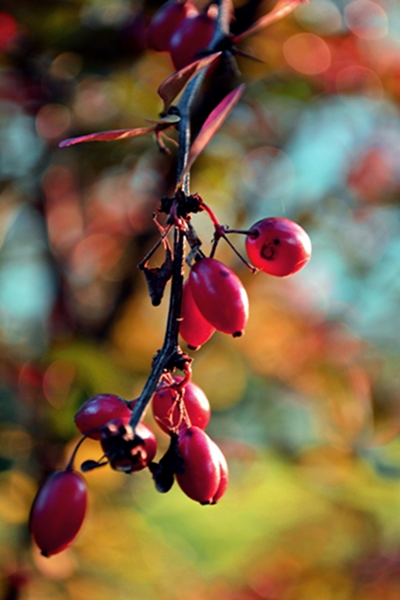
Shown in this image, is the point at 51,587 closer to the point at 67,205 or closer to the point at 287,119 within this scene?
the point at 67,205

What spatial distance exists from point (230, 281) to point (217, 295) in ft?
0.10

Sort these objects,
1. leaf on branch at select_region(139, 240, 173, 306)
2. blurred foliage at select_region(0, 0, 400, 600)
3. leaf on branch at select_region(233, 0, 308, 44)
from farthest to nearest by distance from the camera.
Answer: blurred foliage at select_region(0, 0, 400, 600) < leaf on branch at select_region(233, 0, 308, 44) < leaf on branch at select_region(139, 240, 173, 306)

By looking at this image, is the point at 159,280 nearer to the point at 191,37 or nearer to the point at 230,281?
the point at 230,281

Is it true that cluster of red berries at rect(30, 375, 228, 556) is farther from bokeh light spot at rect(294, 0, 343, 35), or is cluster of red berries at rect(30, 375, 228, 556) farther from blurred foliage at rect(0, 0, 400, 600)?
bokeh light spot at rect(294, 0, 343, 35)

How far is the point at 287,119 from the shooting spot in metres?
2.79

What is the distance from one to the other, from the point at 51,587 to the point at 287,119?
226cm

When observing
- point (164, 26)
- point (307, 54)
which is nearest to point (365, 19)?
point (307, 54)

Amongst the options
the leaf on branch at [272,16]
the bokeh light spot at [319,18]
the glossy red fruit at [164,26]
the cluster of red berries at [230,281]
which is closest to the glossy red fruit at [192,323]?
the cluster of red berries at [230,281]

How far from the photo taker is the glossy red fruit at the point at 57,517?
786 millimetres

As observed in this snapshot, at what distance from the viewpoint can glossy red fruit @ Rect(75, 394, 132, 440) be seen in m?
0.70

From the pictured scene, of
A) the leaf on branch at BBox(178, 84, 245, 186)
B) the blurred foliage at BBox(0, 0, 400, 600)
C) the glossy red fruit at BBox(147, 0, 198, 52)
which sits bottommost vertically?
the blurred foliage at BBox(0, 0, 400, 600)

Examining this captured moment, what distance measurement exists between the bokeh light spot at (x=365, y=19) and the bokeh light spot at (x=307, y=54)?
0.15 metres

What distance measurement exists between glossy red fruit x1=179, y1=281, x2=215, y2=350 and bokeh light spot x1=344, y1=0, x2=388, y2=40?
2.20 m

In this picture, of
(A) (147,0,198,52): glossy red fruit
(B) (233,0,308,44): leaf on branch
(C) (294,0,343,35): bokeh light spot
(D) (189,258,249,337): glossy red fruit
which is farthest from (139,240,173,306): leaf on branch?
(C) (294,0,343,35): bokeh light spot
